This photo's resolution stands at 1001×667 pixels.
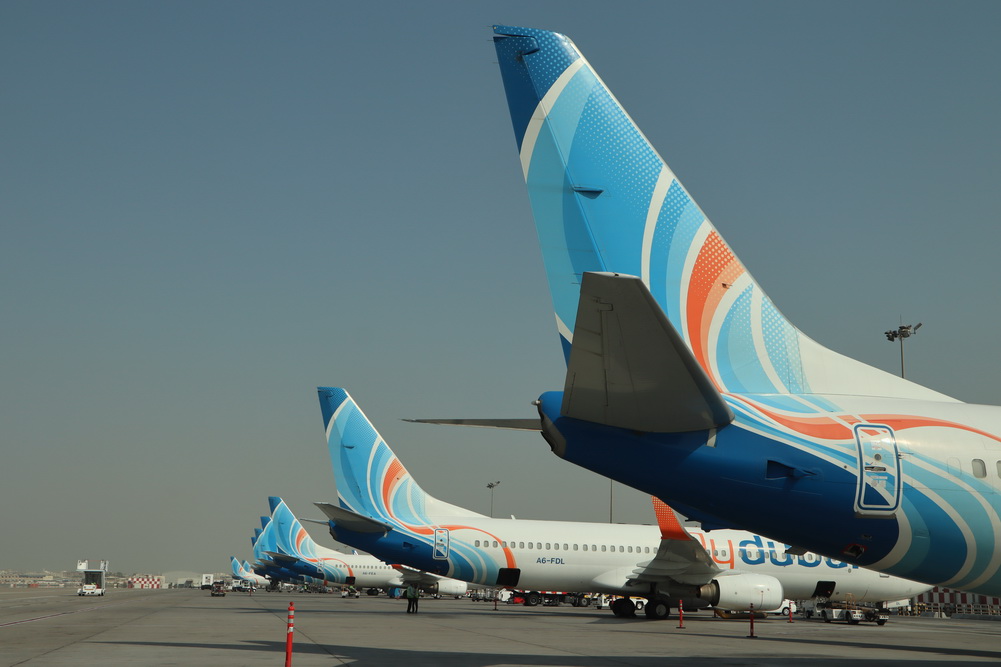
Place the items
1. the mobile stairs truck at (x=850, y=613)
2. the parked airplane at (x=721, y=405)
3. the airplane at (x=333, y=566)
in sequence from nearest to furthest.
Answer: the parked airplane at (x=721, y=405), the mobile stairs truck at (x=850, y=613), the airplane at (x=333, y=566)

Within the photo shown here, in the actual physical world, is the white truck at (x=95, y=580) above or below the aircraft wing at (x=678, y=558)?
below

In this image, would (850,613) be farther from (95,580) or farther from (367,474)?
(95,580)

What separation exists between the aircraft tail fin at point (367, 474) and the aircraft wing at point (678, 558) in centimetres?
700

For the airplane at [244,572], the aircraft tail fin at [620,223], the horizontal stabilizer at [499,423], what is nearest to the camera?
the aircraft tail fin at [620,223]

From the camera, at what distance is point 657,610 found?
1149 inches

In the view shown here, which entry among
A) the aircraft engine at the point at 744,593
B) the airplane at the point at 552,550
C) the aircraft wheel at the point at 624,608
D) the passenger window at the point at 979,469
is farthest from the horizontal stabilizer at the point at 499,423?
the aircraft wheel at the point at 624,608

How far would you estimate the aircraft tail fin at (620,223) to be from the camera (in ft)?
32.4

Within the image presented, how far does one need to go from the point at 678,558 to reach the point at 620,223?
2147 centimetres

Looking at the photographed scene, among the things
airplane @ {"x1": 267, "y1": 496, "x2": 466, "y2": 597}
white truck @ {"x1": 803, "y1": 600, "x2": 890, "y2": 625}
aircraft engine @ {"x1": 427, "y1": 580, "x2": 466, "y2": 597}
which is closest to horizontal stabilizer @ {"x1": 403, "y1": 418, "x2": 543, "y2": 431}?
white truck @ {"x1": 803, "y1": 600, "x2": 890, "y2": 625}

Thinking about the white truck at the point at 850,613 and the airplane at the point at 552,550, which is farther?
the white truck at the point at 850,613

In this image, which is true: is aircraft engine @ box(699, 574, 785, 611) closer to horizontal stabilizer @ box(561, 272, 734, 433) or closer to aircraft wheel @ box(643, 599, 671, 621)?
aircraft wheel @ box(643, 599, 671, 621)

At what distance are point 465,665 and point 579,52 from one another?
8334 mm

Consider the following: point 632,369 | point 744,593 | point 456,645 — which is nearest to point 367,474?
point 744,593

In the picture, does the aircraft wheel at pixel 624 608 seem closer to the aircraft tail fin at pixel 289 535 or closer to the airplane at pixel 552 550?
the airplane at pixel 552 550
